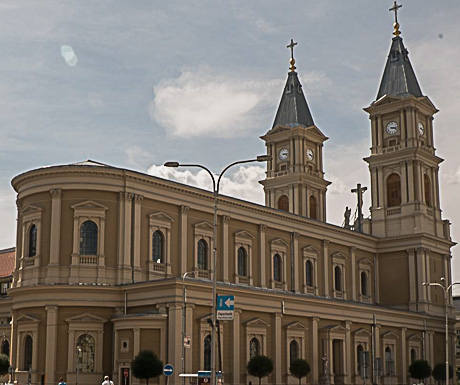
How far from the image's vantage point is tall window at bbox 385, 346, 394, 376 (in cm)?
6888

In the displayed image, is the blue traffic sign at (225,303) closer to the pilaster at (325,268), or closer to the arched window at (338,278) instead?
the pilaster at (325,268)

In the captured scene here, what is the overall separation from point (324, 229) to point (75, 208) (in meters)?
27.1

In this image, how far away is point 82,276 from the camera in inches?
2106

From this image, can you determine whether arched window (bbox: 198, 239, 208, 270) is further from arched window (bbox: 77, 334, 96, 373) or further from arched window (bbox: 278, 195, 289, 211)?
arched window (bbox: 278, 195, 289, 211)

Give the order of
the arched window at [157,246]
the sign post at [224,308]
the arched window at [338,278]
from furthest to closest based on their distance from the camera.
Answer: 1. the arched window at [338,278]
2. the arched window at [157,246]
3. the sign post at [224,308]

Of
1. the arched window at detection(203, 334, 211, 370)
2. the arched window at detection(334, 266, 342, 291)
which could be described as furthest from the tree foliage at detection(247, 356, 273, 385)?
the arched window at detection(334, 266, 342, 291)

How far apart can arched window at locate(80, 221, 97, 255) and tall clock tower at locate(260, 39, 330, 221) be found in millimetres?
32213

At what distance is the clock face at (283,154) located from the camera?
8525 centimetres

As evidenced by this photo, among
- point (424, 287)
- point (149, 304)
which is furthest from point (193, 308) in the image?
point (424, 287)

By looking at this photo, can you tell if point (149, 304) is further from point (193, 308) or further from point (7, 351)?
point (7, 351)

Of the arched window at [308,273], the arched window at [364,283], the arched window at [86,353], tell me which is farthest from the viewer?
the arched window at [364,283]

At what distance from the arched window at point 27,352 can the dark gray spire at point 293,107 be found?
40.6 metres

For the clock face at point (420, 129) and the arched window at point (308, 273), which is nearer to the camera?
the arched window at point (308, 273)

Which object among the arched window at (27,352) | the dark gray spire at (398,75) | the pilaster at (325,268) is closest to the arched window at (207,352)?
the arched window at (27,352)
